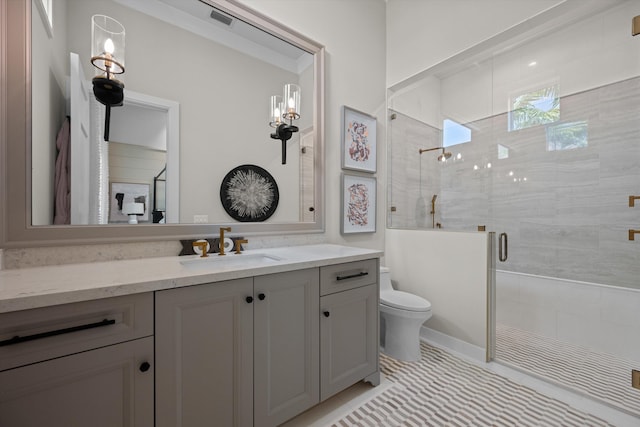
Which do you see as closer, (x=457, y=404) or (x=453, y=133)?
(x=457, y=404)

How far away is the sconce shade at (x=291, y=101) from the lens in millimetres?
1894

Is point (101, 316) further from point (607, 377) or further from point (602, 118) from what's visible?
point (602, 118)

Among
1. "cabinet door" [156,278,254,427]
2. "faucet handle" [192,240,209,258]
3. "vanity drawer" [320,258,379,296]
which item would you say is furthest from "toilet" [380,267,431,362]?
"faucet handle" [192,240,209,258]

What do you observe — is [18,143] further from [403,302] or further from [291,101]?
[403,302]

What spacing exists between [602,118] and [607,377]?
79.9 inches

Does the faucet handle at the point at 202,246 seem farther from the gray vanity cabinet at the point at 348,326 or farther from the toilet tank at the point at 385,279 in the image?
the toilet tank at the point at 385,279

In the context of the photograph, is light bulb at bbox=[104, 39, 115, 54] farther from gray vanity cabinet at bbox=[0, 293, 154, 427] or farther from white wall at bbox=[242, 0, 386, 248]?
gray vanity cabinet at bbox=[0, 293, 154, 427]

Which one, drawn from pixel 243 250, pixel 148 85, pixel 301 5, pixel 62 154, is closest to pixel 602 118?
pixel 301 5

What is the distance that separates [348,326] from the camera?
60.6 inches

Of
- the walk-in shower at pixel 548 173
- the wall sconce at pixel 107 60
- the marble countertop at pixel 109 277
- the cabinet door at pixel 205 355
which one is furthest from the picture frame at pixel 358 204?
the wall sconce at pixel 107 60

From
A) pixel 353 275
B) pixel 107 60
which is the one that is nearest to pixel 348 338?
pixel 353 275

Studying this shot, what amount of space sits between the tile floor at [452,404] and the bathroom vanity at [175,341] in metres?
0.17

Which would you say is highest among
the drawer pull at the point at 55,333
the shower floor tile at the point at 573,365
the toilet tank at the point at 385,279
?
the drawer pull at the point at 55,333

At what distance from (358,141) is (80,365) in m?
2.21
